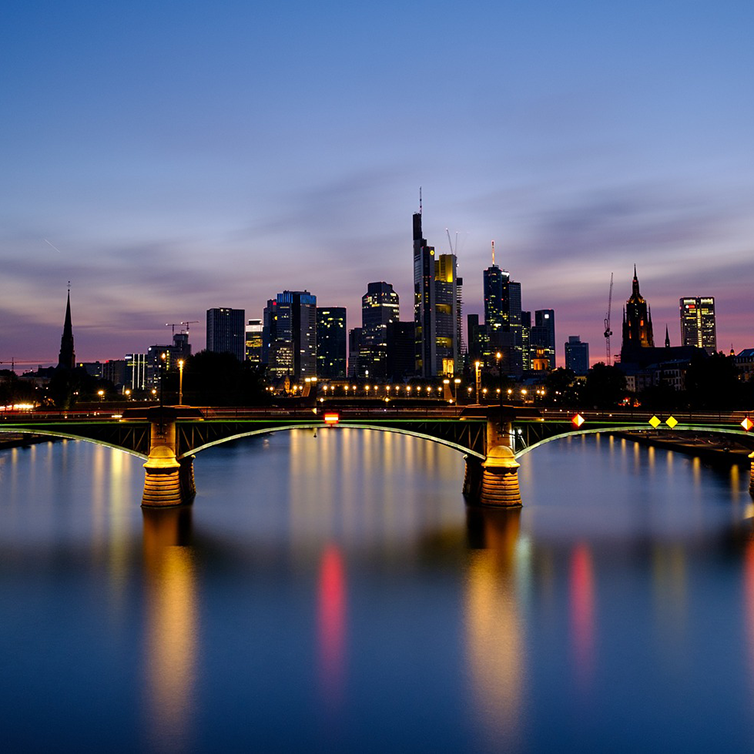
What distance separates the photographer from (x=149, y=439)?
6053 cm

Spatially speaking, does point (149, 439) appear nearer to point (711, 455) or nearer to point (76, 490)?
point (76, 490)

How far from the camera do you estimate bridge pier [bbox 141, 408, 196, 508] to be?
59.9m

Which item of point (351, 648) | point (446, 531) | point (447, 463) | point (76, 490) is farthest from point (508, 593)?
point (447, 463)

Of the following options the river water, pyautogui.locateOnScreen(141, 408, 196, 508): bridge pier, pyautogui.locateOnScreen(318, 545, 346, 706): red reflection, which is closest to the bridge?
pyautogui.locateOnScreen(141, 408, 196, 508): bridge pier

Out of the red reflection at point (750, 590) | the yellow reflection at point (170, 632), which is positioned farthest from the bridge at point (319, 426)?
the red reflection at point (750, 590)

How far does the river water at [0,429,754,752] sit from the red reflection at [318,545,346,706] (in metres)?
0.12

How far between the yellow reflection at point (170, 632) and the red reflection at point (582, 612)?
1552 centimetres

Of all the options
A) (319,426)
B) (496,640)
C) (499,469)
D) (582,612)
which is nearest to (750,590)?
(582,612)

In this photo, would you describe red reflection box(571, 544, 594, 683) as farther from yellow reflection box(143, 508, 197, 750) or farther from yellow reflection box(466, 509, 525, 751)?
yellow reflection box(143, 508, 197, 750)

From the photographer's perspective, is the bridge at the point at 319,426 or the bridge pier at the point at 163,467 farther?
the bridge at the point at 319,426

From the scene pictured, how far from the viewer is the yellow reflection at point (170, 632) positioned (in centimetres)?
2548

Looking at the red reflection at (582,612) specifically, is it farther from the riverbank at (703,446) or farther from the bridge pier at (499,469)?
the riverbank at (703,446)

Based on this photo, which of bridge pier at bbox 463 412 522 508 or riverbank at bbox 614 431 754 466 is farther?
riverbank at bbox 614 431 754 466

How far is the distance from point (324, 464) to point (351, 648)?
261 feet
